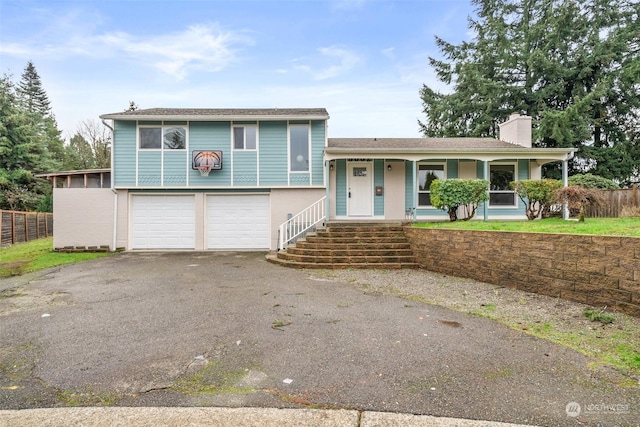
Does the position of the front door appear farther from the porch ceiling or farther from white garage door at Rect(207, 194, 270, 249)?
white garage door at Rect(207, 194, 270, 249)

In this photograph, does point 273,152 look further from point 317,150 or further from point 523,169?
point 523,169

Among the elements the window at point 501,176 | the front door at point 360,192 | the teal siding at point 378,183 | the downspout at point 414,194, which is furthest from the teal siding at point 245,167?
the window at point 501,176

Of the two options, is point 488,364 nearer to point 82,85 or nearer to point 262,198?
point 262,198

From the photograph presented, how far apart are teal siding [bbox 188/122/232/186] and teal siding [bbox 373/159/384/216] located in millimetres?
5541

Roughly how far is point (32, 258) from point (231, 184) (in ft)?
22.5

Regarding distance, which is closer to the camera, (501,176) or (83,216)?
(83,216)

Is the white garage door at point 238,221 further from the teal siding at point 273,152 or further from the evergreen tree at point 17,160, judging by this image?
the evergreen tree at point 17,160

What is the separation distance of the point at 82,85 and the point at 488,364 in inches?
986

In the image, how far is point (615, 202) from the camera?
35.8ft

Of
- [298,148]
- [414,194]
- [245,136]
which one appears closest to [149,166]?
[245,136]

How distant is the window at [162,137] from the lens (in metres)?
Result: 12.5

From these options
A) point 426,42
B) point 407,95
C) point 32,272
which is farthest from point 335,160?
point 426,42

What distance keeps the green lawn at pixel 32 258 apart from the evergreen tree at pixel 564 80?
75.2 feet

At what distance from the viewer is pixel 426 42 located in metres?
24.9
